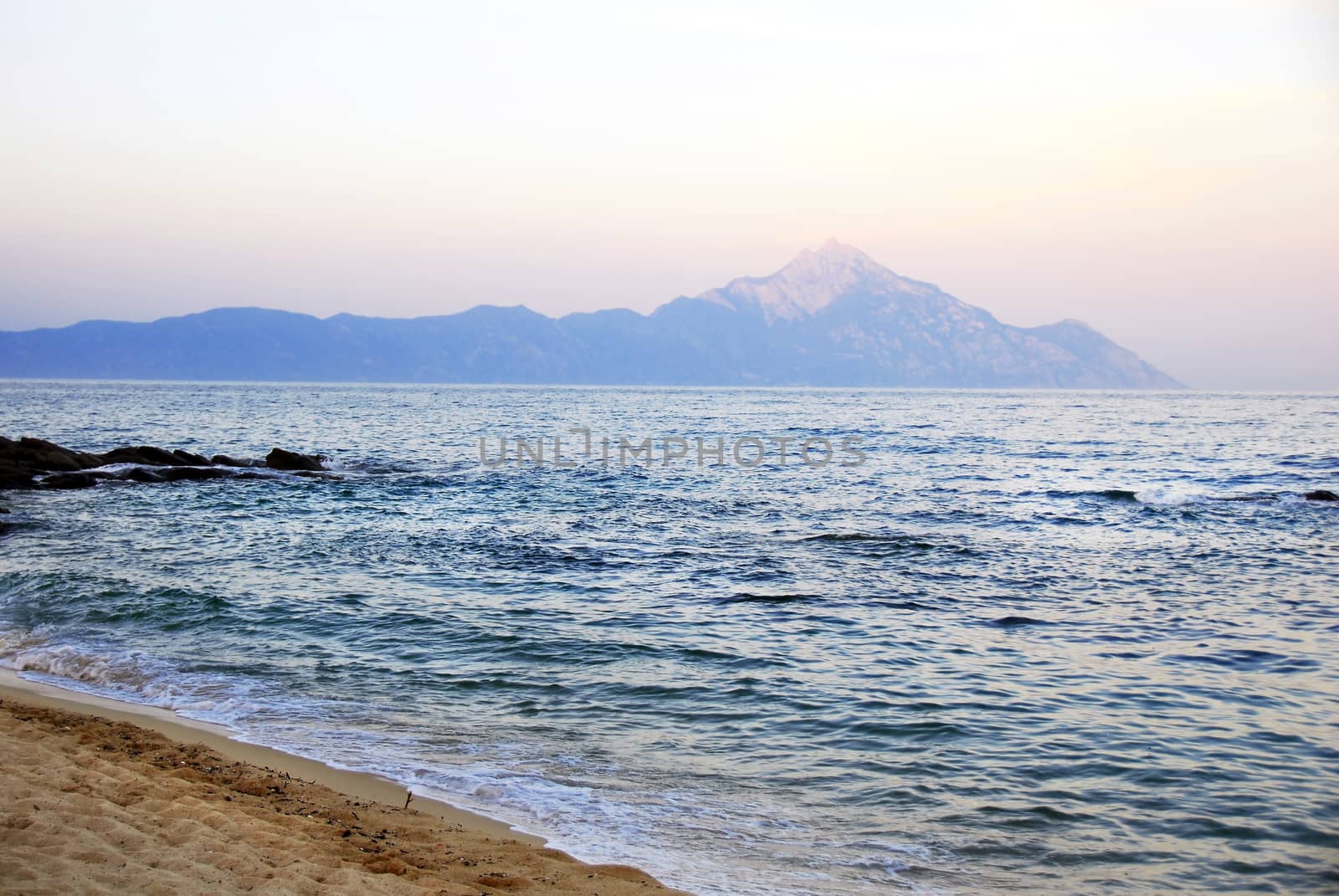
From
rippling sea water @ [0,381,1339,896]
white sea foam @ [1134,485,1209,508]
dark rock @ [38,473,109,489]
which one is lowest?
rippling sea water @ [0,381,1339,896]

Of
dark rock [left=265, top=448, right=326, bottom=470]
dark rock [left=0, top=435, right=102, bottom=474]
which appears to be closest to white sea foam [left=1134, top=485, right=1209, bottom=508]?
dark rock [left=265, top=448, right=326, bottom=470]

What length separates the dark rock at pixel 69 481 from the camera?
29.1 metres

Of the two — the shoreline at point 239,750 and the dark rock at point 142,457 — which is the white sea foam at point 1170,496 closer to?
the shoreline at point 239,750

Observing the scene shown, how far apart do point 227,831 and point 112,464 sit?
1305 inches

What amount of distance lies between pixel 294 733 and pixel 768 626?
660 cm

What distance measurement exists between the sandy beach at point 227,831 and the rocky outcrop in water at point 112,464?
2546 cm

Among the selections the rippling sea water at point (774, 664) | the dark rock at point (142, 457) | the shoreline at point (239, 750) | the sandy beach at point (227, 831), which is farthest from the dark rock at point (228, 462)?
the sandy beach at point (227, 831)

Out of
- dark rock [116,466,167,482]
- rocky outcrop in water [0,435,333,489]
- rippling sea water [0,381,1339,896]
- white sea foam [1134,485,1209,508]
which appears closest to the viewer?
rippling sea water [0,381,1339,896]

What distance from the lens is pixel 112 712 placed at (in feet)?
30.5

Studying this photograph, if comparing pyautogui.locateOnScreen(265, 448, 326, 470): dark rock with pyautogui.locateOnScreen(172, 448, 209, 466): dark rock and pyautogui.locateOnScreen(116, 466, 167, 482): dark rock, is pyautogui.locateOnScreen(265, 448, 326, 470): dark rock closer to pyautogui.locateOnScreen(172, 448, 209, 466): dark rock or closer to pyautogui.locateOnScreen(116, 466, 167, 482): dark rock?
pyautogui.locateOnScreen(172, 448, 209, 466): dark rock

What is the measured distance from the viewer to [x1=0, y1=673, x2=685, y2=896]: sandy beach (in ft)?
16.6

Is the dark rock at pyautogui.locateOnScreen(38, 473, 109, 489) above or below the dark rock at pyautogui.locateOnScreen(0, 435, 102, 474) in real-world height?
below

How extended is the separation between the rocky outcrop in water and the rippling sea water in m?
2.80

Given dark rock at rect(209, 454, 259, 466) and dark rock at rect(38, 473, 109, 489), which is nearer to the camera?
dark rock at rect(38, 473, 109, 489)
